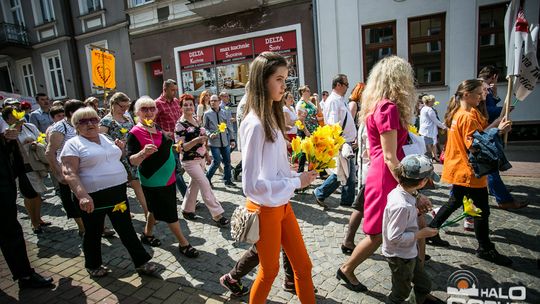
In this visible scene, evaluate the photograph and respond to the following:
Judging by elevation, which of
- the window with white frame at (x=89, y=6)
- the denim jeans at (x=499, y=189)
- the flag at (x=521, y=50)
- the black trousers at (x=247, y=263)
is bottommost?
the denim jeans at (x=499, y=189)

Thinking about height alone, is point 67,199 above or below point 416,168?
below

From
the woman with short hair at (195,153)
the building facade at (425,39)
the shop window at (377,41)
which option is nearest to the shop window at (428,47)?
the building facade at (425,39)

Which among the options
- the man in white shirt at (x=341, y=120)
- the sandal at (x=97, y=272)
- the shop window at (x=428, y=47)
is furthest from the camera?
the shop window at (x=428, y=47)

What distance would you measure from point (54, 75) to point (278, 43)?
1366 centimetres

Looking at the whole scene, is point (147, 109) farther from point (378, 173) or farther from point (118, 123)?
point (378, 173)

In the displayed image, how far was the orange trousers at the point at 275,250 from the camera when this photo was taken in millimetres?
2074

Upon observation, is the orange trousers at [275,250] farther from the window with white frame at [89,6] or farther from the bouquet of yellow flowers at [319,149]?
the window with white frame at [89,6]

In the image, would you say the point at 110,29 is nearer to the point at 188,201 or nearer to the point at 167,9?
the point at 167,9

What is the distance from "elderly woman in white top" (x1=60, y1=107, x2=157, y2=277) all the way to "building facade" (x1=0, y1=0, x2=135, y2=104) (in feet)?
42.4

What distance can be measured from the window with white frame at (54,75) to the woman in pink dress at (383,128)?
1891 centimetres

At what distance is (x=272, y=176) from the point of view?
2.04 m

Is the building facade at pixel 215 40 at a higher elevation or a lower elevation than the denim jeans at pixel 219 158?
higher

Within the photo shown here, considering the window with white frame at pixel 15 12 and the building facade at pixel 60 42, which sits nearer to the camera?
the building facade at pixel 60 42

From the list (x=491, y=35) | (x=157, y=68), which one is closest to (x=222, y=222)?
(x=491, y=35)
